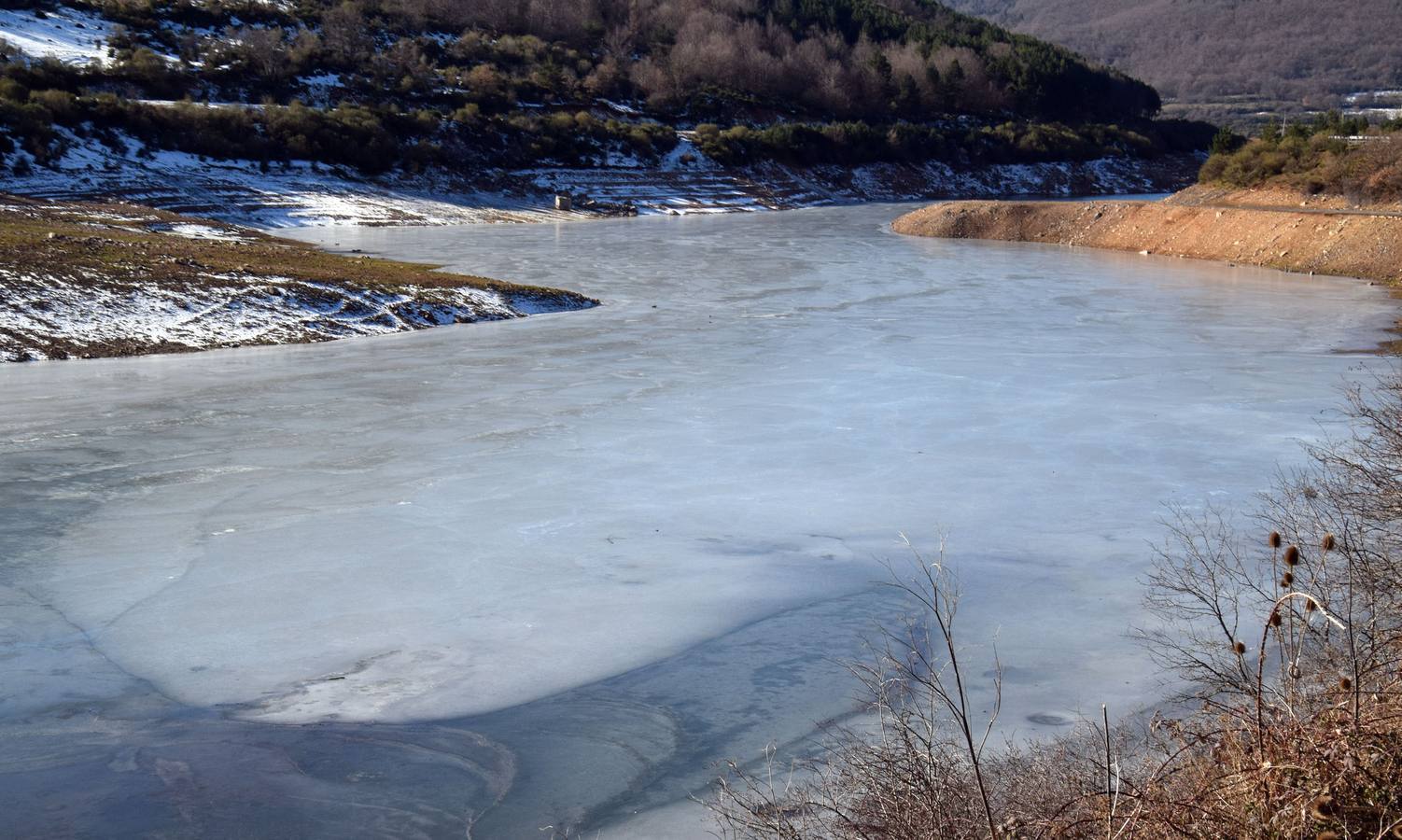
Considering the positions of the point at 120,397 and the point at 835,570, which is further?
the point at 120,397

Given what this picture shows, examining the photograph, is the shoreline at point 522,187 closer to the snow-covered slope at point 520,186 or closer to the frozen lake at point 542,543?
the snow-covered slope at point 520,186

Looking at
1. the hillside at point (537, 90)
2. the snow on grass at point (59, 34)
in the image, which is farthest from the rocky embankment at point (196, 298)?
the snow on grass at point (59, 34)

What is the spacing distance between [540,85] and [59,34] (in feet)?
80.2

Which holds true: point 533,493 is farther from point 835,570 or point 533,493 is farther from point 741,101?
point 741,101

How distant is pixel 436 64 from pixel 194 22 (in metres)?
13.3

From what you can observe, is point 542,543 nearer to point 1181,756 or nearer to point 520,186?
point 1181,756

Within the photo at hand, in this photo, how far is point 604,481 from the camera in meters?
10.8

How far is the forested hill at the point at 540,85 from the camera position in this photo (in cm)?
5047

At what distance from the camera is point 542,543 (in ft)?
29.8

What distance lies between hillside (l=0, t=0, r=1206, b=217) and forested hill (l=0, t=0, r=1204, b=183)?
0.54ft

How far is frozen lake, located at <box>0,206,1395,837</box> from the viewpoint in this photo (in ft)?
19.1

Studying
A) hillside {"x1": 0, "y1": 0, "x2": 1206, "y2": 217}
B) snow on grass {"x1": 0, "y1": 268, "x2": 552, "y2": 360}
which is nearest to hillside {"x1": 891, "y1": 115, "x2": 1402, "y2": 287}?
snow on grass {"x1": 0, "y1": 268, "x2": 552, "y2": 360}

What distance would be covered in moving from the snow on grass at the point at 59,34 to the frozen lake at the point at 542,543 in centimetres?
4716

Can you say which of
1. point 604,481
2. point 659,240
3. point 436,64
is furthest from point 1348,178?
point 436,64
